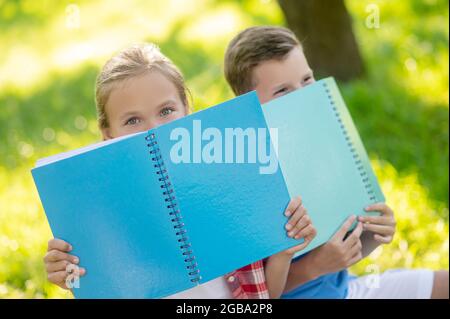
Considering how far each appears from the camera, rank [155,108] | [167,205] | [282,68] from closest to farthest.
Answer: [167,205]
[155,108]
[282,68]

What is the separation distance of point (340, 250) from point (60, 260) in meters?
0.76

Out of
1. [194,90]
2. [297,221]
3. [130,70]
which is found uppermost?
[194,90]

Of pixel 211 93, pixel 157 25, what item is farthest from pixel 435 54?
pixel 157 25

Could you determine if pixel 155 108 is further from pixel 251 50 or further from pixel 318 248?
pixel 318 248

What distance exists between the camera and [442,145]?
365cm

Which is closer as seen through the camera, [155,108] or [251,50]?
[155,108]

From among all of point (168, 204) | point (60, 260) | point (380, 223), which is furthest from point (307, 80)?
point (60, 260)

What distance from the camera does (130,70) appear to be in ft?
6.18

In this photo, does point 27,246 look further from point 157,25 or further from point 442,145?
point 157,25

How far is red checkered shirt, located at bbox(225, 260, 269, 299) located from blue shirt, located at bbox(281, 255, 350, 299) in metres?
0.22

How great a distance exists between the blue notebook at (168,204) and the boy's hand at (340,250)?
0.31 metres

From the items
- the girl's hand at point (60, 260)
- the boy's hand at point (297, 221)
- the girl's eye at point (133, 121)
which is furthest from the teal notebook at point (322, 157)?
the girl's hand at point (60, 260)

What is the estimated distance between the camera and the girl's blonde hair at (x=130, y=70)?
1889 millimetres

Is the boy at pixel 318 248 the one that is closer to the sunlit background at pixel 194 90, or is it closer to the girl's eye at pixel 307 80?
the girl's eye at pixel 307 80
